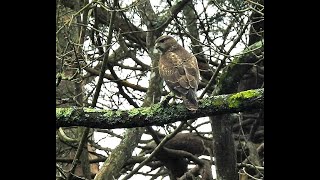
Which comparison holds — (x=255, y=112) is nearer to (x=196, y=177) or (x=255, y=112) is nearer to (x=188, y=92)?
(x=196, y=177)

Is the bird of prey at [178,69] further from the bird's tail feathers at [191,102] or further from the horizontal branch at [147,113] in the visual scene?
the horizontal branch at [147,113]

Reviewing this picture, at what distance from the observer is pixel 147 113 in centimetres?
128

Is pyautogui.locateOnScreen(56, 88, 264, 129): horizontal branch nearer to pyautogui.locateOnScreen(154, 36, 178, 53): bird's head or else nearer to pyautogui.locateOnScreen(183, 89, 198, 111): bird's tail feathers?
pyautogui.locateOnScreen(183, 89, 198, 111): bird's tail feathers

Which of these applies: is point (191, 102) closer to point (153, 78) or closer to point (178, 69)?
point (178, 69)

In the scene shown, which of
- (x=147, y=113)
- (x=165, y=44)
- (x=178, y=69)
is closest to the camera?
(x=147, y=113)

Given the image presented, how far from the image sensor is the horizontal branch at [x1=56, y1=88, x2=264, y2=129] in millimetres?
1231

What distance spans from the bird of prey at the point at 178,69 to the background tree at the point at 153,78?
0.21 feet

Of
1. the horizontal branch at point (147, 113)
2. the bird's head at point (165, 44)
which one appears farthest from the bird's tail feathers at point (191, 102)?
the bird's head at point (165, 44)

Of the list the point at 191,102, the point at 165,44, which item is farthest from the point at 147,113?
the point at 165,44

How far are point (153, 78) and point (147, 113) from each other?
1.02 m

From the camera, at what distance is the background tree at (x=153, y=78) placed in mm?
1875
